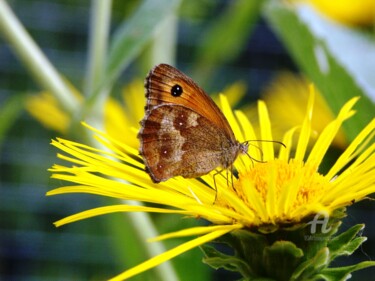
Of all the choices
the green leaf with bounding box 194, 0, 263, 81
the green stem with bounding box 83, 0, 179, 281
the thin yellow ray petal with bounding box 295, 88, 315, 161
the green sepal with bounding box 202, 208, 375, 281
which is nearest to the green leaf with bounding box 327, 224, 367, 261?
the green sepal with bounding box 202, 208, 375, 281

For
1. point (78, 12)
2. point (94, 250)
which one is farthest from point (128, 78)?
point (94, 250)

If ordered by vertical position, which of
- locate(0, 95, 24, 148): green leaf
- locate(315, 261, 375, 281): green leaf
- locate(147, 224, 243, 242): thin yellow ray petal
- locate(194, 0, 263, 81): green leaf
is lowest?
locate(315, 261, 375, 281): green leaf

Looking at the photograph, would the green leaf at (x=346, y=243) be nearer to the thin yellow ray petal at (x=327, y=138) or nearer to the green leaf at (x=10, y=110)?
the thin yellow ray petal at (x=327, y=138)

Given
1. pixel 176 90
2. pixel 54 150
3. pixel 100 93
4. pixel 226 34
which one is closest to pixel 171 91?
pixel 176 90

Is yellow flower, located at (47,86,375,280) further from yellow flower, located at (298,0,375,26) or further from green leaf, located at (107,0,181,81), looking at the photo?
yellow flower, located at (298,0,375,26)

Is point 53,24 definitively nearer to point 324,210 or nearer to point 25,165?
point 25,165

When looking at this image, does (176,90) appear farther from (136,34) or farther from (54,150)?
(54,150)

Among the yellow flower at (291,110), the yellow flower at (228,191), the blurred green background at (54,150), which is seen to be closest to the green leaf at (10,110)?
the yellow flower at (291,110)
